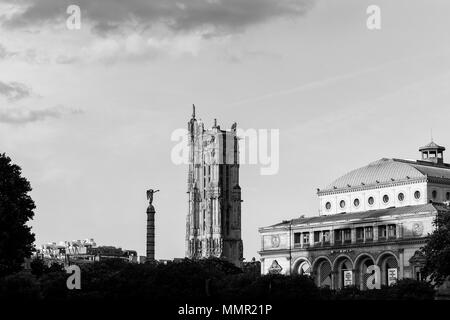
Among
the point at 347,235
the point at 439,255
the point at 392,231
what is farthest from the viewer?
the point at 347,235

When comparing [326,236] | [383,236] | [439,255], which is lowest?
[439,255]

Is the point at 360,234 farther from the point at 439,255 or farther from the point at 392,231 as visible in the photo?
the point at 439,255

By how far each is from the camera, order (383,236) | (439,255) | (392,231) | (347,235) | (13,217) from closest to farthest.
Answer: (13,217) → (439,255) → (392,231) → (383,236) → (347,235)

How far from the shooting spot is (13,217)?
383 ft

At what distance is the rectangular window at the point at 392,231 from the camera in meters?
182

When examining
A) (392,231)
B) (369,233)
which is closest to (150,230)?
(369,233)

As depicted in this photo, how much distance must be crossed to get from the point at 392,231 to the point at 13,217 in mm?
81708

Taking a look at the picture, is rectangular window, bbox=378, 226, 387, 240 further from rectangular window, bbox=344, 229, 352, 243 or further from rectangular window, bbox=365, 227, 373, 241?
rectangular window, bbox=344, 229, 352, 243

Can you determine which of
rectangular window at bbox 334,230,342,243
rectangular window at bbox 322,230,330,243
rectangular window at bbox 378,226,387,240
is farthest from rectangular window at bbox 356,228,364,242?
rectangular window at bbox 322,230,330,243

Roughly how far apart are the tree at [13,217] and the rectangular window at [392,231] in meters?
75.7

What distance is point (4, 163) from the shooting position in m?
122
